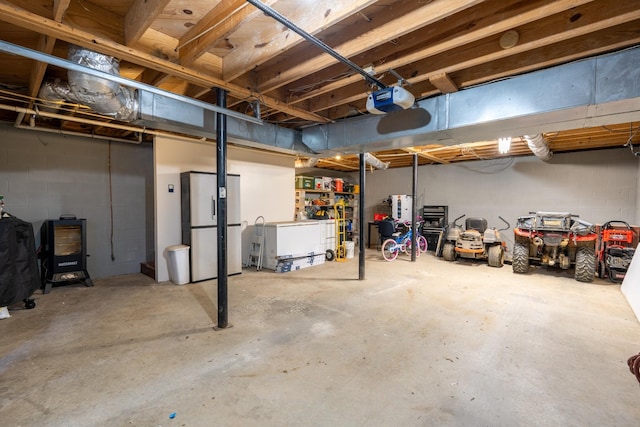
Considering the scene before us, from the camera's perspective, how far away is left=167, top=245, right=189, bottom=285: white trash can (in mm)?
4410

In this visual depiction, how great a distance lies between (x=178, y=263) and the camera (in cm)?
442

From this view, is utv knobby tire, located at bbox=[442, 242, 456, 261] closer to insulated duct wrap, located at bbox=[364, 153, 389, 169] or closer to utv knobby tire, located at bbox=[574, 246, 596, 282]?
utv knobby tire, located at bbox=[574, 246, 596, 282]

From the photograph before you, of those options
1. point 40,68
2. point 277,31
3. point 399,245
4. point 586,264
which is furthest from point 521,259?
point 40,68

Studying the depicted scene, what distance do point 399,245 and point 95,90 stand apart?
19.3ft

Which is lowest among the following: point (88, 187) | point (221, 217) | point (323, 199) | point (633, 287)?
point (633, 287)

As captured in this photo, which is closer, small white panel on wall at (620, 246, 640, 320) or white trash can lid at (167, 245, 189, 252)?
small white panel on wall at (620, 246, 640, 320)

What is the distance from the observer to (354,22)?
2.07 meters

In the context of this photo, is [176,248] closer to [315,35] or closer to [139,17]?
[139,17]

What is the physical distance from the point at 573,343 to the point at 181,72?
4.18 meters

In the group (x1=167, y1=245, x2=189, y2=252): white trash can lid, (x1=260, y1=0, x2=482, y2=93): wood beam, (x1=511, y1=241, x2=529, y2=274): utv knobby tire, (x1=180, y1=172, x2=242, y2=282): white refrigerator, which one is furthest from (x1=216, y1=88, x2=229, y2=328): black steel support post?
(x1=511, y1=241, x2=529, y2=274): utv knobby tire

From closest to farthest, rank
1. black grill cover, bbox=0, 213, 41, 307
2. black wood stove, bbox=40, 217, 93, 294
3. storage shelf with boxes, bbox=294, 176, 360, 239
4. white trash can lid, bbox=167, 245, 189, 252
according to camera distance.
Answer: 1. black grill cover, bbox=0, 213, 41, 307
2. black wood stove, bbox=40, 217, 93, 294
3. white trash can lid, bbox=167, 245, 189, 252
4. storage shelf with boxes, bbox=294, 176, 360, 239

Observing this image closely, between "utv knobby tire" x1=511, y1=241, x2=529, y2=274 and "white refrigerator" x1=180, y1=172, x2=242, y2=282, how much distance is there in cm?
501

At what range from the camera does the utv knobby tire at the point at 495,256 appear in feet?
18.8

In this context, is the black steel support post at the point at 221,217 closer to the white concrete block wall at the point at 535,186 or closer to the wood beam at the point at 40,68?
the wood beam at the point at 40,68
